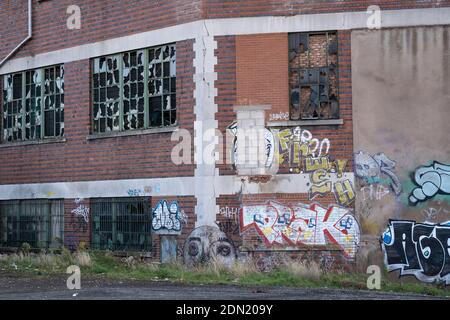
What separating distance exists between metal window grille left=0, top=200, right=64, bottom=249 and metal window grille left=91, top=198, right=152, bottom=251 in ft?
4.66

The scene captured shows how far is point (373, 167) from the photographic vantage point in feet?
58.6

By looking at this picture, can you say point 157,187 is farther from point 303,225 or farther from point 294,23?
point 294,23

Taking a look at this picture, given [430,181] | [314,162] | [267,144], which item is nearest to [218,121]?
[267,144]

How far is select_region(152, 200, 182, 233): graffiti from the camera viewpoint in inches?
748

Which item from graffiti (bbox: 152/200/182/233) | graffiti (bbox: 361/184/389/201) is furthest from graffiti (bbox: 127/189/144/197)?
graffiti (bbox: 361/184/389/201)

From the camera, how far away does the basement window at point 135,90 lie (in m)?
19.5

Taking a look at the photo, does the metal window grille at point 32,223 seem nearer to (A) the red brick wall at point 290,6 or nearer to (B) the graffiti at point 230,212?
(B) the graffiti at point 230,212

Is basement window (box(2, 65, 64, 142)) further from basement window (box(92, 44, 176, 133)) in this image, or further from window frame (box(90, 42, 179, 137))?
basement window (box(92, 44, 176, 133))

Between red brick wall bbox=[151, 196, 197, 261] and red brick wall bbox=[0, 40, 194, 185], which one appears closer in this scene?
red brick wall bbox=[151, 196, 197, 261]

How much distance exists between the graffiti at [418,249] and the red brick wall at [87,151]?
479cm

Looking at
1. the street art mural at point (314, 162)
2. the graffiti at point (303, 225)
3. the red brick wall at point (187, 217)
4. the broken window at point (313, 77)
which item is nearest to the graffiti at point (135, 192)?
the red brick wall at point (187, 217)

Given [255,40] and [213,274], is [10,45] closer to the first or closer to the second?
[255,40]

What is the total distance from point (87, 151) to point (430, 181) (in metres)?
8.72
